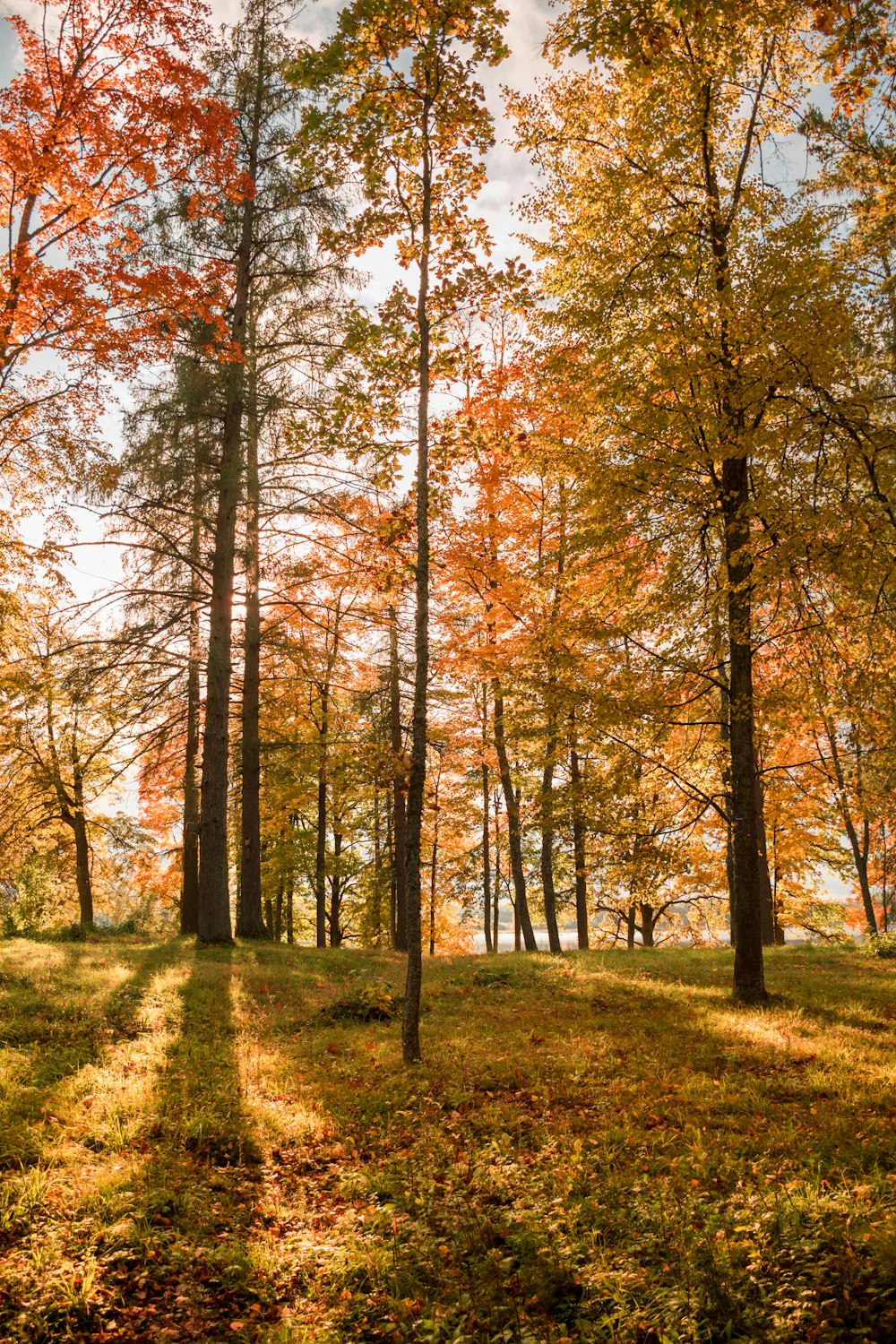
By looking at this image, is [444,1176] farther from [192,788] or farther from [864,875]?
[864,875]

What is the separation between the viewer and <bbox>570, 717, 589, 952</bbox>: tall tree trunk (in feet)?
32.6

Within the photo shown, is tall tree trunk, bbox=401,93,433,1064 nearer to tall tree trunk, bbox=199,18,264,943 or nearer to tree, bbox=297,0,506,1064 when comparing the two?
tree, bbox=297,0,506,1064

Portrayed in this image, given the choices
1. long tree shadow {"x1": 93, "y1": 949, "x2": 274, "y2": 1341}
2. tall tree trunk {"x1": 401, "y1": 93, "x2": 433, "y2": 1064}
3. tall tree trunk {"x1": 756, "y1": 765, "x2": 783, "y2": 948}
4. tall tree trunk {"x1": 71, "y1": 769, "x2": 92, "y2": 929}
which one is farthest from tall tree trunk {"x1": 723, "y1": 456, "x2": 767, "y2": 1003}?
tall tree trunk {"x1": 71, "y1": 769, "x2": 92, "y2": 929}

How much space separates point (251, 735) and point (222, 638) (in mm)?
2377

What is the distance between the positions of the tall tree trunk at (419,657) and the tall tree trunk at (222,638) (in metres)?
6.02

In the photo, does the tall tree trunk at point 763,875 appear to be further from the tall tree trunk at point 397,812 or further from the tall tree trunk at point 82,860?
the tall tree trunk at point 82,860

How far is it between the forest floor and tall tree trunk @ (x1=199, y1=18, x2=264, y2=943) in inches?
183

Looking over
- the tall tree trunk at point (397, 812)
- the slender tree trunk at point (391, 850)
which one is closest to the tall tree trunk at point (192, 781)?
the tall tree trunk at point (397, 812)

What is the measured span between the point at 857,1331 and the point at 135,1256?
3.67m

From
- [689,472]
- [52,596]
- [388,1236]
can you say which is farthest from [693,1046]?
[52,596]

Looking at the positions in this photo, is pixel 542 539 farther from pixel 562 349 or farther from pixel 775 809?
pixel 775 809

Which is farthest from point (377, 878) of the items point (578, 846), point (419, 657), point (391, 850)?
point (419, 657)

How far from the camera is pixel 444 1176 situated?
498 centimetres

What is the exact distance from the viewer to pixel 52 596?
44.2 feet
